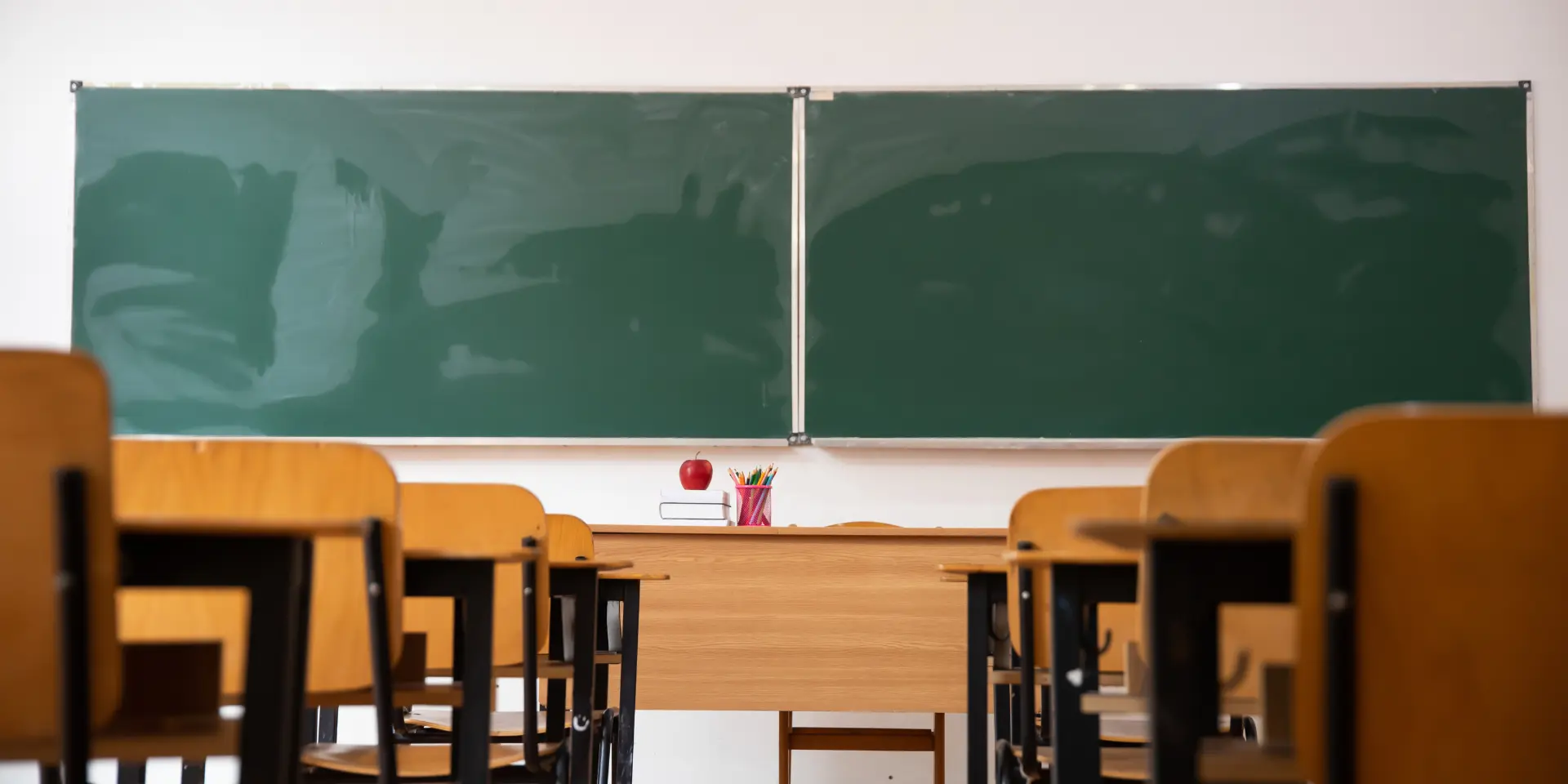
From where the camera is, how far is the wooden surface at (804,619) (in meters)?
3.27

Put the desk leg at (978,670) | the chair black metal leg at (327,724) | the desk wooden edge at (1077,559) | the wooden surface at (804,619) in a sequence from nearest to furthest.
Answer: the desk wooden edge at (1077,559)
the desk leg at (978,670)
the chair black metal leg at (327,724)
the wooden surface at (804,619)

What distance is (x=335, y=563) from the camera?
1757mm

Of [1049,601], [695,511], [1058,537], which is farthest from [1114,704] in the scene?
[695,511]

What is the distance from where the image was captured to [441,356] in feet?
14.5

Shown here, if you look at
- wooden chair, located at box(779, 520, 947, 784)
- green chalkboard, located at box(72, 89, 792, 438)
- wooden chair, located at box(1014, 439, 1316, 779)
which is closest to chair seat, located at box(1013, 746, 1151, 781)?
wooden chair, located at box(1014, 439, 1316, 779)

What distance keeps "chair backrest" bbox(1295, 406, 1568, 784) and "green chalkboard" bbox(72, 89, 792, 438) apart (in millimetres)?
3275

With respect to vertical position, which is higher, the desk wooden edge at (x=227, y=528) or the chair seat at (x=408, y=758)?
the desk wooden edge at (x=227, y=528)

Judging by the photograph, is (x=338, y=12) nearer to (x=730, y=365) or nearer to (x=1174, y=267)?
(x=730, y=365)

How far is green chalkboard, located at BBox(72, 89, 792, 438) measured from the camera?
4.40 m

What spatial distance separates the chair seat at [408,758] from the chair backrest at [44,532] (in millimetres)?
762

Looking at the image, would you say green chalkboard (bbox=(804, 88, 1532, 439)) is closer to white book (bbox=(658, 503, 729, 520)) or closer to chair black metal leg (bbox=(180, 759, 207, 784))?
white book (bbox=(658, 503, 729, 520))

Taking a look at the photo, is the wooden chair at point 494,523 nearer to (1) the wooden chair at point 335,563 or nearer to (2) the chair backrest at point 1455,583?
(1) the wooden chair at point 335,563

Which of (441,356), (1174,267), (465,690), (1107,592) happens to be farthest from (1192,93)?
(465,690)

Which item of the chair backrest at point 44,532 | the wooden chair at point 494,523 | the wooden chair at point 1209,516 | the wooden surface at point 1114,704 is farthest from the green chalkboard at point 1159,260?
the chair backrest at point 44,532
